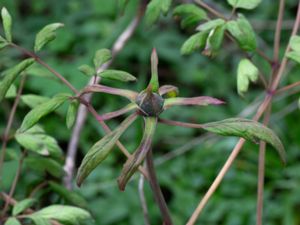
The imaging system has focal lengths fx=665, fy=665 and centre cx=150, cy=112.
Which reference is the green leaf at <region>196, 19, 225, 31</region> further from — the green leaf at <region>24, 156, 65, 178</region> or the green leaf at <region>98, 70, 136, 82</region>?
the green leaf at <region>24, 156, 65, 178</region>

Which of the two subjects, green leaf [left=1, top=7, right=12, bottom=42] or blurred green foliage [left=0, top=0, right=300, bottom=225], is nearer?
green leaf [left=1, top=7, right=12, bottom=42]

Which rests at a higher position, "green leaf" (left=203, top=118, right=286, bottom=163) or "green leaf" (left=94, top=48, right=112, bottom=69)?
"green leaf" (left=94, top=48, right=112, bottom=69)

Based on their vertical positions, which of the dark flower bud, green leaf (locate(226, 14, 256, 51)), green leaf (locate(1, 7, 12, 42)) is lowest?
green leaf (locate(226, 14, 256, 51))

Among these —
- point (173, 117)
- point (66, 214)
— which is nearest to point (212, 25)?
point (66, 214)

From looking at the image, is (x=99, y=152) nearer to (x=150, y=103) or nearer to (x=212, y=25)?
(x=150, y=103)

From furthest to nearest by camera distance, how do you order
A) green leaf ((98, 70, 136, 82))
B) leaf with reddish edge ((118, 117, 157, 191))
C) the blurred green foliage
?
the blurred green foliage → green leaf ((98, 70, 136, 82)) → leaf with reddish edge ((118, 117, 157, 191))

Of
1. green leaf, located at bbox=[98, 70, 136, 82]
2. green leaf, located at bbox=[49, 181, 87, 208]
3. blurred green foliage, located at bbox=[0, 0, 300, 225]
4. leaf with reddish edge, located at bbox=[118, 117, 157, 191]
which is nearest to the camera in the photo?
leaf with reddish edge, located at bbox=[118, 117, 157, 191]

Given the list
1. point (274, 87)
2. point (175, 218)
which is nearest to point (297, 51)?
point (274, 87)

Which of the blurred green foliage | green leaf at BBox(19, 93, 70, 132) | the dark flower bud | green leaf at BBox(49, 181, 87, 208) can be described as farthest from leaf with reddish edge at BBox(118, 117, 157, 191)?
the blurred green foliage
